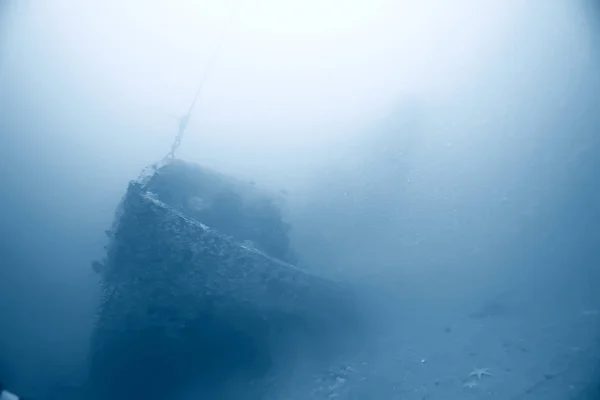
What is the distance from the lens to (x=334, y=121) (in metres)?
10.2

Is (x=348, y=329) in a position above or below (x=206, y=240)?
below

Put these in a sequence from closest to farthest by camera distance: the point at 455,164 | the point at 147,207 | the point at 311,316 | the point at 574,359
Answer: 1. the point at 574,359
2. the point at 147,207
3. the point at 311,316
4. the point at 455,164

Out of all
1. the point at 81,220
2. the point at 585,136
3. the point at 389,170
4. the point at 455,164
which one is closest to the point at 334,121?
the point at 389,170

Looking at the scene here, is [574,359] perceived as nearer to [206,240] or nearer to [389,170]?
[389,170]

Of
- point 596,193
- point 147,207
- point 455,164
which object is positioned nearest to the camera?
point 147,207

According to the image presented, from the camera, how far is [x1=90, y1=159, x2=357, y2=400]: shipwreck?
5.83 m

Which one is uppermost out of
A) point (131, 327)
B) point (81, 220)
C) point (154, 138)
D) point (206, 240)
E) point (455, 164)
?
point (455, 164)

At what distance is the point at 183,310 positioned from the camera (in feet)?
19.3

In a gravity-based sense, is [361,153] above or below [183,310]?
above

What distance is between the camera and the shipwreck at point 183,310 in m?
5.83

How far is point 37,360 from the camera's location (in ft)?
22.5

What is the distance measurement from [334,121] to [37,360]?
325 inches

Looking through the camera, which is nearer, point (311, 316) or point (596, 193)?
point (311, 316)

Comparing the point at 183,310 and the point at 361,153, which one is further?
the point at 361,153
